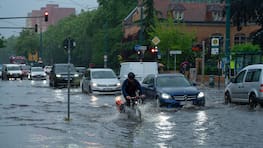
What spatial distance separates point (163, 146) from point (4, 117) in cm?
906

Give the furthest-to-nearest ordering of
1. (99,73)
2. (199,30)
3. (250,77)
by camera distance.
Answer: (199,30)
(99,73)
(250,77)

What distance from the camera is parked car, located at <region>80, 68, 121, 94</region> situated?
118ft

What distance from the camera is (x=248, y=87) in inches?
963

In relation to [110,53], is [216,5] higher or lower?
higher

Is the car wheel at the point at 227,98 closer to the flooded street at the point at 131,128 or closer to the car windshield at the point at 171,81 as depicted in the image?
the flooded street at the point at 131,128

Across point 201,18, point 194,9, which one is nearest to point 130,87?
point 201,18

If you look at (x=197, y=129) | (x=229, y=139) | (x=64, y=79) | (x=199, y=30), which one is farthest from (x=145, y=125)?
(x=199, y=30)

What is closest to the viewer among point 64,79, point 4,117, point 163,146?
point 163,146

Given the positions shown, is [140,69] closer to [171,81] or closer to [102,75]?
[102,75]

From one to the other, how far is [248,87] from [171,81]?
3.08 m

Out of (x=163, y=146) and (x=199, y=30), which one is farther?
(x=199, y=30)

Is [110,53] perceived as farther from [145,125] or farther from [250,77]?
[145,125]

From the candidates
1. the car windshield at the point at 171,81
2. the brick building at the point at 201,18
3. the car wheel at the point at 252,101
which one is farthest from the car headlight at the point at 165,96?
the brick building at the point at 201,18

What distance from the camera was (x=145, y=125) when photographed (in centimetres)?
1823
